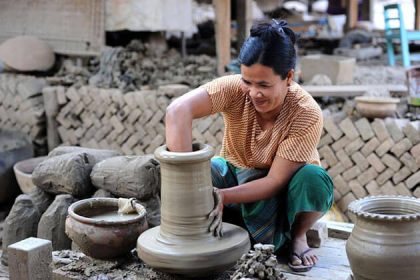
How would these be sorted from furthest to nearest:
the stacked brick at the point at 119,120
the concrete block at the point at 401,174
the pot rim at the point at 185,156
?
the stacked brick at the point at 119,120, the concrete block at the point at 401,174, the pot rim at the point at 185,156

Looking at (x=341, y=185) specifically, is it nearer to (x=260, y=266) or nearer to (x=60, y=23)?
(x=260, y=266)

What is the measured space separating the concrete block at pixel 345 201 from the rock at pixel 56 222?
2.69m

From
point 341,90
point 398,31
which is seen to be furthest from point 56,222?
point 398,31

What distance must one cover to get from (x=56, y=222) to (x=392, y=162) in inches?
119

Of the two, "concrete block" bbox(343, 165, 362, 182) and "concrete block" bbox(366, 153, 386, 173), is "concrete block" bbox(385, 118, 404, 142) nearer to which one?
"concrete block" bbox(366, 153, 386, 173)

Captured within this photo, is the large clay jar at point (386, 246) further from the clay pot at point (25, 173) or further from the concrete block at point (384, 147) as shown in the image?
the clay pot at point (25, 173)

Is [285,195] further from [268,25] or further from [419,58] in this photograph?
[419,58]

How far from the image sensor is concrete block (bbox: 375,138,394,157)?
5.12 metres

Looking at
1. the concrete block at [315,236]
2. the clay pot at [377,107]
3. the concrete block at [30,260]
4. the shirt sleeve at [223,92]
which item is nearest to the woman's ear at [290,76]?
the shirt sleeve at [223,92]

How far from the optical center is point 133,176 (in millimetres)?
3582

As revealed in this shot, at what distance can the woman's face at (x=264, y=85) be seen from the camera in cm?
269

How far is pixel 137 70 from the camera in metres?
7.24

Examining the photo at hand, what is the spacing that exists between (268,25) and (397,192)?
299 cm

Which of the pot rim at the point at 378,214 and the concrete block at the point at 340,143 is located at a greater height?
the pot rim at the point at 378,214
